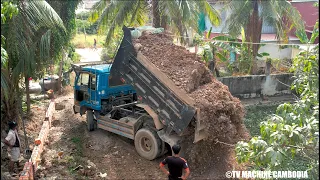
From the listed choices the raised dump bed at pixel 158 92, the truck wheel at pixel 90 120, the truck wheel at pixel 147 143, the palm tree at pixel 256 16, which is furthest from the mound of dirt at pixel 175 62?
the palm tree at pixel 256 16

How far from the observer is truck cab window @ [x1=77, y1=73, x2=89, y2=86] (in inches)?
390

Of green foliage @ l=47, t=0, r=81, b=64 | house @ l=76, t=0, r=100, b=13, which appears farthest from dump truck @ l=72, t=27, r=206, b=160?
house @ l=76, t=0, r=100, b=13

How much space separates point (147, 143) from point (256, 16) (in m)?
10.7

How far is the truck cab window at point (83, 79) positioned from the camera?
9907mm

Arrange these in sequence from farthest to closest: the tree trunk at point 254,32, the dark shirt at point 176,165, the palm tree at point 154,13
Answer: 1. the tree trunk at point 254,32
2. the palm tree at point 154,13
3. the dark shirt at point 176,165

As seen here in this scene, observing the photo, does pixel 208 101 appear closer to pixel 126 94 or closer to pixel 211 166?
pixel 211 166

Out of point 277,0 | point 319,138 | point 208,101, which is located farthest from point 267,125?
point 277,0

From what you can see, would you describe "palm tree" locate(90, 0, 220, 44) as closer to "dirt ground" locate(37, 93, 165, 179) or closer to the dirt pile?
the dirt pile

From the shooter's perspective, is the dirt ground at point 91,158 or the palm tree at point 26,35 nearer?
the dirt ground at point 91,158

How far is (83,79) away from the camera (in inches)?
398

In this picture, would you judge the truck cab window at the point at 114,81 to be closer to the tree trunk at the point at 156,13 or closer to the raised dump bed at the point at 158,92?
the raised dump bed at the point at 158,92

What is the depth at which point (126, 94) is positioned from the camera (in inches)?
397

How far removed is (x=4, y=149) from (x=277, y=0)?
13.6 m

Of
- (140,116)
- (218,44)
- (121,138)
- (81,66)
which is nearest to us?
(140,116)
